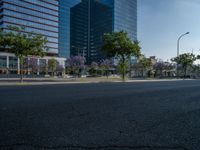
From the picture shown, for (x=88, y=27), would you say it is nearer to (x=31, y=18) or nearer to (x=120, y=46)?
(x=31, y=18)

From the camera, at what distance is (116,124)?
5012 millimetres

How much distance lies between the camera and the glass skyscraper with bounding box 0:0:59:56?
86.0 m

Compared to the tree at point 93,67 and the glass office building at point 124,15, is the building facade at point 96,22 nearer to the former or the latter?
the glass office building at point 124,15

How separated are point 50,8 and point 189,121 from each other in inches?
4174

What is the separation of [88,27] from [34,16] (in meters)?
56.3

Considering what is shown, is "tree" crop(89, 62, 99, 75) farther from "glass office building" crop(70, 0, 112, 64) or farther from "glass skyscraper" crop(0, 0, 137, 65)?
"glass office building" crop(70, 0, 112, 64)

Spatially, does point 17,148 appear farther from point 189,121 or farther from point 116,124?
point 189,121

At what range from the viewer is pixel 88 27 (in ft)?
482

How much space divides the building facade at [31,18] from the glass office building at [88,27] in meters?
35.7

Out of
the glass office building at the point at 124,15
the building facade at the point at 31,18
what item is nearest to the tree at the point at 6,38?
the building facade at the point at 31,18

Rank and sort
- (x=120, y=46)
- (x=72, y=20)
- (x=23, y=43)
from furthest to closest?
(x=72, y=20)
(x=120, y=46)
(x=23, y=43)

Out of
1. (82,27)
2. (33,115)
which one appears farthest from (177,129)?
(82,27)

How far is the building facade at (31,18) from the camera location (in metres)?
84.8

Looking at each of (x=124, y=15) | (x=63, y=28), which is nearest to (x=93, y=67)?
(x=63, y=28)
